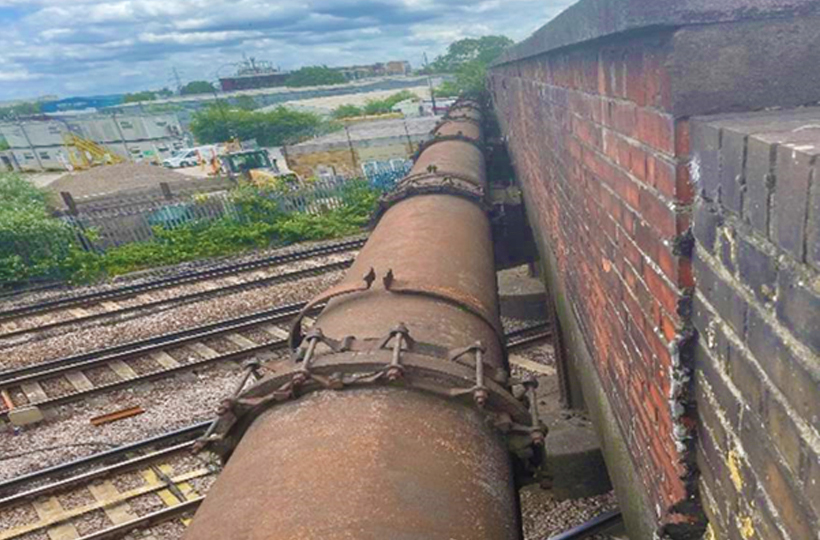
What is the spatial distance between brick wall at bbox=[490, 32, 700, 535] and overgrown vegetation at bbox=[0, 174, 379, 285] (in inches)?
524

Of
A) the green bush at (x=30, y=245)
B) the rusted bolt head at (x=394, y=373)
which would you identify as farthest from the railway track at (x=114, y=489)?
the green bush at (x=30, y=245)

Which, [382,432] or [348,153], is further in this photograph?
[348,153]

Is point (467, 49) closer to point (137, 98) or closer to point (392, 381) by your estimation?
point (137, 98)

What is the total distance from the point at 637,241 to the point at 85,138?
197 feet

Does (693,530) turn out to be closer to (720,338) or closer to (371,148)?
(720,338)

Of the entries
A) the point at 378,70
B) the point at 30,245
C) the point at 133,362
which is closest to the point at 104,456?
the point at 133,362

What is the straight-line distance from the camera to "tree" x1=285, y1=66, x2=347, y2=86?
9281 cm

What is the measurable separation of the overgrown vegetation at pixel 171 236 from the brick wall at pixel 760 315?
1449 cm

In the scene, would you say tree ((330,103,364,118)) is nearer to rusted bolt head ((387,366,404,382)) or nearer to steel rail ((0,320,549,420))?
steel rail ((0,320,549,420))

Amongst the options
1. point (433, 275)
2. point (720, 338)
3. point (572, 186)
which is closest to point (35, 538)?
point (433, 275)

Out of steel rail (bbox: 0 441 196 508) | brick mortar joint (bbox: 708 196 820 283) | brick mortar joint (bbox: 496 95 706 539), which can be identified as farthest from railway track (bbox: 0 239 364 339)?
brick mortar joint (bbox: 708 196 820 283)

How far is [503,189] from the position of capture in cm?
686

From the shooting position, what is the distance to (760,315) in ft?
3.23

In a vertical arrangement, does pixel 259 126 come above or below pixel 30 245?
above
